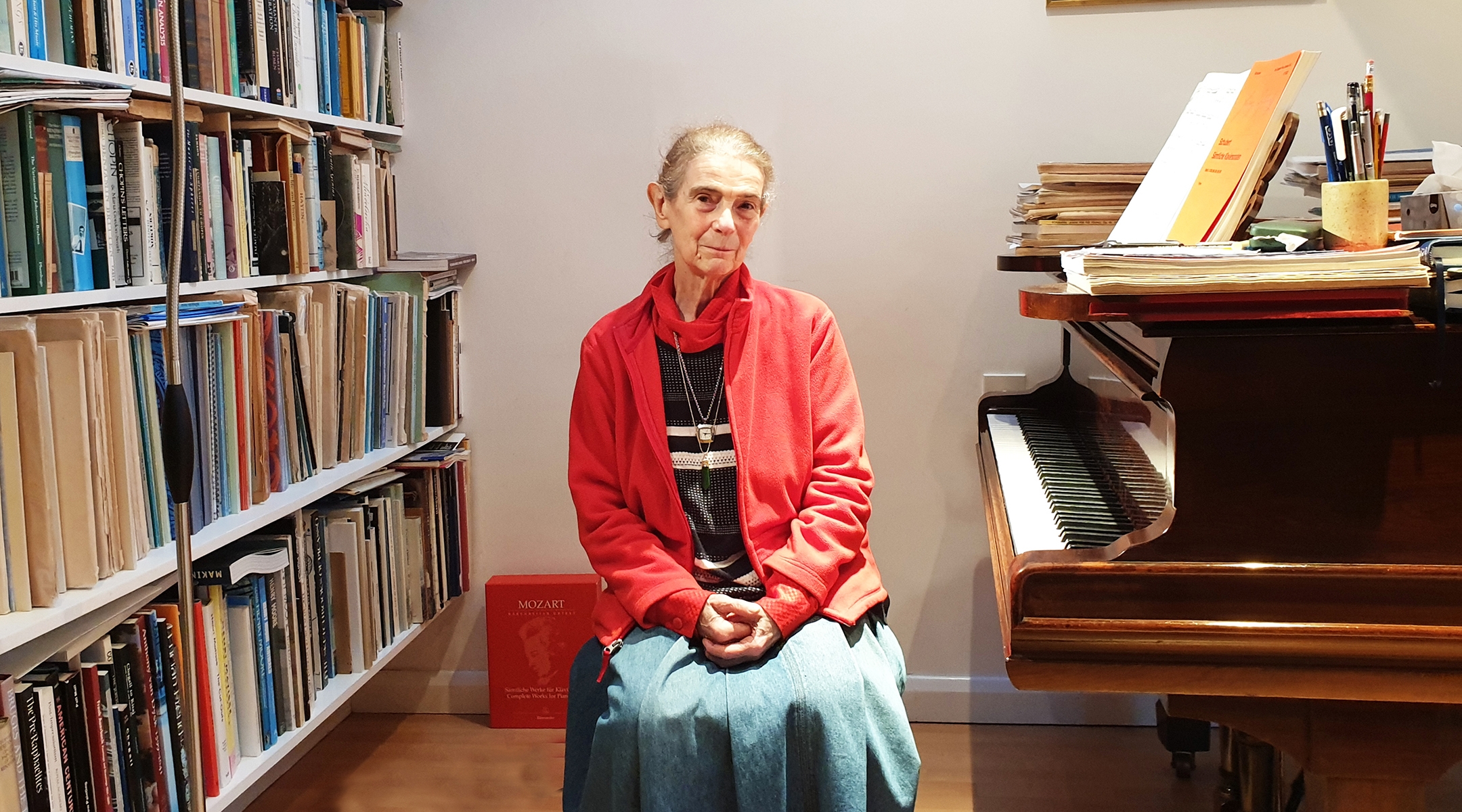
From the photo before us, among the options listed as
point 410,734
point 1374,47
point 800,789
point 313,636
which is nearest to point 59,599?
point 313,636

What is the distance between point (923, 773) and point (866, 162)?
1290 millimetres

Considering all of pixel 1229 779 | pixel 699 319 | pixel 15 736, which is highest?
pixel 699 319

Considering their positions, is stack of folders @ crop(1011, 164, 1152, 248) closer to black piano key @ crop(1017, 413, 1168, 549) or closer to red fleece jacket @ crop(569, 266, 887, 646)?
black piano key @ crop(1017, 413, 1168, 549)

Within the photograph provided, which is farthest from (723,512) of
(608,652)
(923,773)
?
(923,773)

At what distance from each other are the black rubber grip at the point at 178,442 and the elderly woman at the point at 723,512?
633 millimetres

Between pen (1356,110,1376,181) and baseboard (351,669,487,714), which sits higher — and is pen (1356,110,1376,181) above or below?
above

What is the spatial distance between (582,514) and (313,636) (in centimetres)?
65

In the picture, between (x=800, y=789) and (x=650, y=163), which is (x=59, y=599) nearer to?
(x=800, y=789)

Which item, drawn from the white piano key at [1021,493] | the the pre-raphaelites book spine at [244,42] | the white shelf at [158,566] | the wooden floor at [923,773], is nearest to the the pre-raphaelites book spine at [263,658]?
the white shelf at [158,566]

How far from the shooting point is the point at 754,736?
4.71ft

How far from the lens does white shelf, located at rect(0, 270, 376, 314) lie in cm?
134

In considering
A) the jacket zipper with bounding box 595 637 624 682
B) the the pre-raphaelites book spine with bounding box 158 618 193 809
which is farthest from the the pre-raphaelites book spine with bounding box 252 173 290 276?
the jacket zipper with bounding box 595 637 624 682

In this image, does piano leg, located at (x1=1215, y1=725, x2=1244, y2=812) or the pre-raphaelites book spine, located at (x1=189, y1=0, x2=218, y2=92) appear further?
piano leg, located at (x1=1215, y1=725, x2=1244, y2=812)

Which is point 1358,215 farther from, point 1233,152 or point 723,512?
point 723,512
